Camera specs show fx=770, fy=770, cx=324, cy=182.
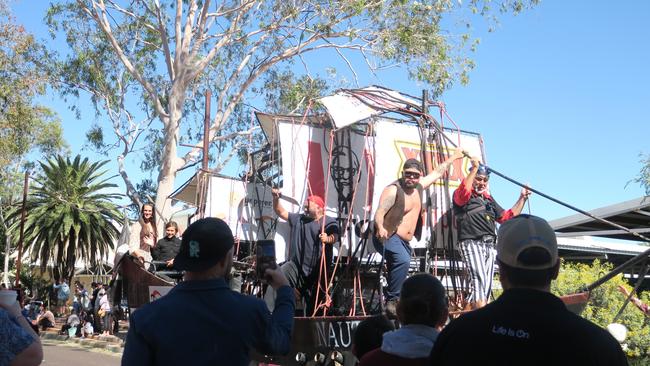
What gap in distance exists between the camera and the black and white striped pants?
289 inches

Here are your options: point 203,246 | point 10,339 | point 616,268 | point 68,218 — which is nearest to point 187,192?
point 616,268

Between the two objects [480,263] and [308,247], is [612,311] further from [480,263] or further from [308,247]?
[308,247]

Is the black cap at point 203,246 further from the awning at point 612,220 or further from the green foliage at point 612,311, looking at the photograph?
the awning at point 612,220

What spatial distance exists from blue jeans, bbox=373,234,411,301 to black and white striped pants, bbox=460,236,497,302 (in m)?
0.60

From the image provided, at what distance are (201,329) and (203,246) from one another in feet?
1.04

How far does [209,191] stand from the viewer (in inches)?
473

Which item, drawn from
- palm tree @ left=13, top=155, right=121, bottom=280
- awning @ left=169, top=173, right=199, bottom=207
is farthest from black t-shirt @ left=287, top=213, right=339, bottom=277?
palm tree @ left=13, top=155, right=121, bottom=280

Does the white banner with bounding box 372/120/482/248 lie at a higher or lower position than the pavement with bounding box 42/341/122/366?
higher

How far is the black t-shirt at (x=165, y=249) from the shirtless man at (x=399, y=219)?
366cm

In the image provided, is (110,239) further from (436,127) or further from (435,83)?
(436,127)

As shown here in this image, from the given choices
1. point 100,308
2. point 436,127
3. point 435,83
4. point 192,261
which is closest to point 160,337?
point 192,261

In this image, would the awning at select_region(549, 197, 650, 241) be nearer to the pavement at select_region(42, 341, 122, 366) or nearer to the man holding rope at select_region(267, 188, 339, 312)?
the man holding rope at select_region(267, 188, 339, 312)

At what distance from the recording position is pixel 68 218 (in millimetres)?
37656

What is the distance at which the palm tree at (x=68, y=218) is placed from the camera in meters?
37.9
